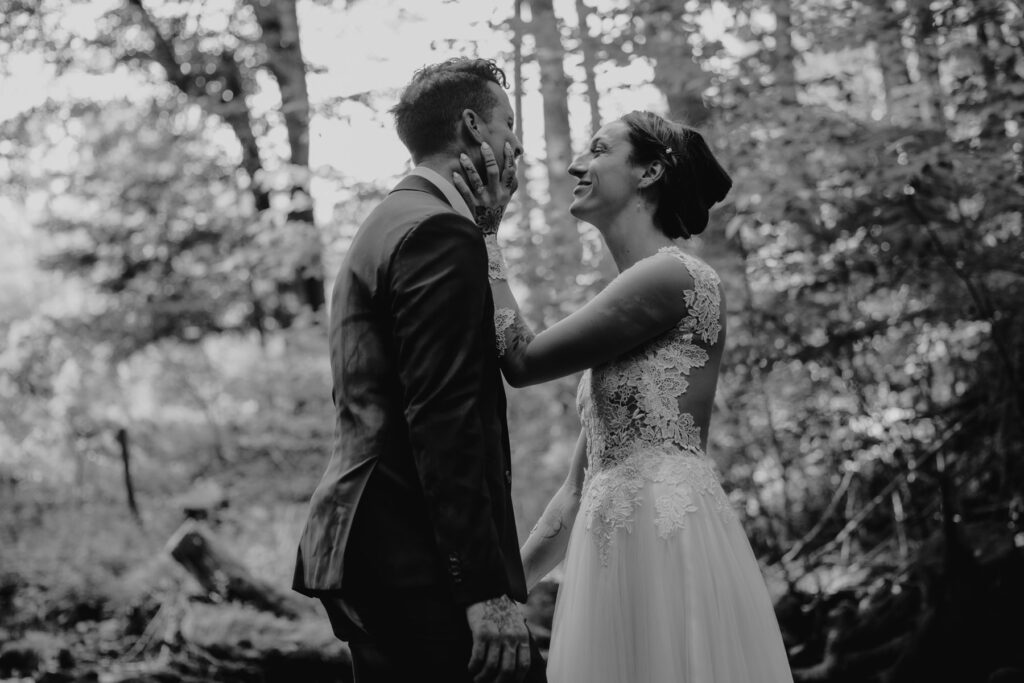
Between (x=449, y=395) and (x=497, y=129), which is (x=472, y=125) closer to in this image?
(x=497, y=129)

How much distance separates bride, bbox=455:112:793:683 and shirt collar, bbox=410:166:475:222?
4 cm

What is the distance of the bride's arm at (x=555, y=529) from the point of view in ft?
9.49

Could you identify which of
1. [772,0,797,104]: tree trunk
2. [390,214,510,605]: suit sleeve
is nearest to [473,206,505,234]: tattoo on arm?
[390,214,510,605]: suit sleeve

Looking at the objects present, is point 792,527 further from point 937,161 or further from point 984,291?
point 937,161

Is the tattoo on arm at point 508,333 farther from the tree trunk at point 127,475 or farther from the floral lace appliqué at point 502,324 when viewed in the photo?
the tree trunk at point 127,475

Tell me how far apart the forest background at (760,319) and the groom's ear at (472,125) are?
10.1 feet

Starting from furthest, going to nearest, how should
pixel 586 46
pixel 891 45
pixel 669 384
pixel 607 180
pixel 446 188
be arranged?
pixel 891 45 < pixel 586 46 < pixel 607 180 < pixel 669 384 < pixel 446 188

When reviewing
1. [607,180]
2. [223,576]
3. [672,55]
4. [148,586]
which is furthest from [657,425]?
[148,586]

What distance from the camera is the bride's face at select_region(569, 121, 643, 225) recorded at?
2.83 metres

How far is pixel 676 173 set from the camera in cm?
285

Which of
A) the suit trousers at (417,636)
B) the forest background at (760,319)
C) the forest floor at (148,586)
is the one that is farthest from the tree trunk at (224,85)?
the suit trousers at (417,636)

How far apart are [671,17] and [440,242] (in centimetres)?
409

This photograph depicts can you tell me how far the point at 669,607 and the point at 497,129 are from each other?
128cm

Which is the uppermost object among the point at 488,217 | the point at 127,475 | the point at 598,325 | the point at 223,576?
the point at 488,217
